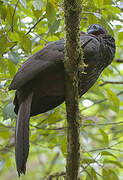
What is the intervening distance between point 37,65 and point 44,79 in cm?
14

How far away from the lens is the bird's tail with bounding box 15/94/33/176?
2.01m

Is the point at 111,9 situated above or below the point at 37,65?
above

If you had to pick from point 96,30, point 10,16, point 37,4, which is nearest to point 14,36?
point 10,16

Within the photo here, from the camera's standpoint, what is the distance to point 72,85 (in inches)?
81.0

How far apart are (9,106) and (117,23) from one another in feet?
4.73

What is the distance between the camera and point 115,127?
4977 mm

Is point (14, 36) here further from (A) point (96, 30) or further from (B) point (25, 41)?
(A) point (96, 30)

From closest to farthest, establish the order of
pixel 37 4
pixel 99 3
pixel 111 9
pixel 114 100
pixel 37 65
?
pixel 37 65
pixel 37 4
pixel 99 3
pixel 111 9
pixel 114 100

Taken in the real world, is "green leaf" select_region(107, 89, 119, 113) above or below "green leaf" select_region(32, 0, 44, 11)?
below

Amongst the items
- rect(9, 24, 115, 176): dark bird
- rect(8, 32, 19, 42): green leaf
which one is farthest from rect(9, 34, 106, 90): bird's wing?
rect(8, 32, 19, 42): green leaf

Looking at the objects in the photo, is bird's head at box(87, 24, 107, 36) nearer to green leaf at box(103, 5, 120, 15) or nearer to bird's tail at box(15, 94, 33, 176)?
green leaf at box(103, 5, 120, 15)

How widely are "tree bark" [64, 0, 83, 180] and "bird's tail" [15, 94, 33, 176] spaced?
0.30 metres

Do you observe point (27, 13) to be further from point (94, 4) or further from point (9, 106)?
point (9, 106)

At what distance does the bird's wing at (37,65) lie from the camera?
2137mm
